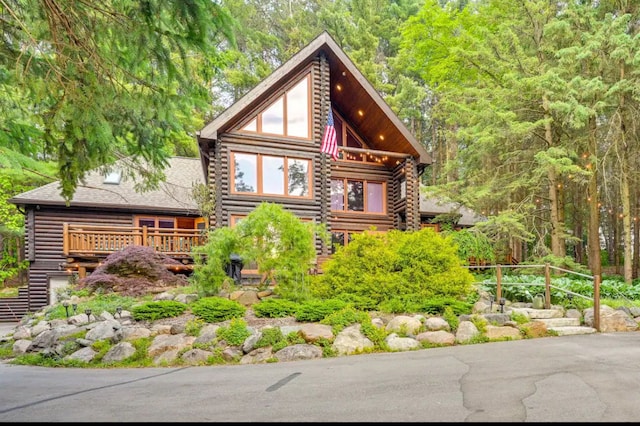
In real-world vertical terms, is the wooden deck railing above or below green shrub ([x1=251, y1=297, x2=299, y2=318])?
above

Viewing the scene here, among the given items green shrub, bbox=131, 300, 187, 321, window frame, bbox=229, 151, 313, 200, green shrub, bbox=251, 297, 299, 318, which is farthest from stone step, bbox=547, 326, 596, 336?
window frame, bbox=229, 151, 313, 200

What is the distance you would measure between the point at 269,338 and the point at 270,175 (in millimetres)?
8674

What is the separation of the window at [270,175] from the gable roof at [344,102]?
1.46 meters

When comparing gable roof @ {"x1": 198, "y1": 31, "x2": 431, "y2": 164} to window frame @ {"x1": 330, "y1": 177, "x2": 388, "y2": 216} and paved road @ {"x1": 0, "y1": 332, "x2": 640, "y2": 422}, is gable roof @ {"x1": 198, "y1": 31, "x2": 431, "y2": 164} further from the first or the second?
paved road @ {"x1": 0, "y1": 332, "x2": 640, "y2": 422}

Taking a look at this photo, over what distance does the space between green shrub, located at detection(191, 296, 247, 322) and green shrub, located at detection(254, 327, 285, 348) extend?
3.86 ft

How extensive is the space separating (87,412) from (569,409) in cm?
465

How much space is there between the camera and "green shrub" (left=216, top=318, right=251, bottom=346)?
650cm

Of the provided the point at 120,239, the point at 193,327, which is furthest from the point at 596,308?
the point at 120,239

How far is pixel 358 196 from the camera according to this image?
17109 millimetres

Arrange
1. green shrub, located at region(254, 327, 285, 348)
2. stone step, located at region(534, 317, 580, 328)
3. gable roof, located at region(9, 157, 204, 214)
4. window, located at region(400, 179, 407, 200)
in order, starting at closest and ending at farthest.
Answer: green shrub, located at region(254, 327, 285, 348) → stone step, located at region(534, 317, 580, 328) → gable roof, located at region(9, 157, 204, 214) → window, located at region(400, 179, 407, 200)

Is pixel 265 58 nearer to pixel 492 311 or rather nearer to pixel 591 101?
pixel 591 101

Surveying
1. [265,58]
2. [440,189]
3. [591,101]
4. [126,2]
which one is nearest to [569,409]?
[126,2]

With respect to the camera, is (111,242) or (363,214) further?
(363,214)

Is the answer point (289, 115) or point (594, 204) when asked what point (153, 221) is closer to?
point (289, 115)
